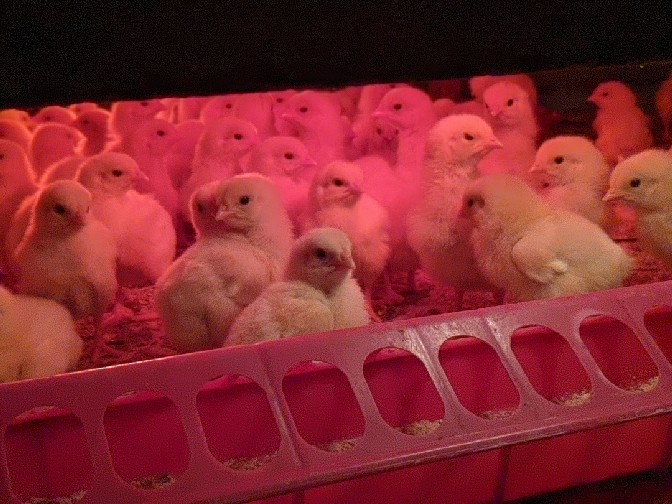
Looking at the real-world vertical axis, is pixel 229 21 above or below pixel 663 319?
above

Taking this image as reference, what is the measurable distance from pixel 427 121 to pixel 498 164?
0.68 ft

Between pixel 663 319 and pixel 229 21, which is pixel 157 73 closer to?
pixel 229 21

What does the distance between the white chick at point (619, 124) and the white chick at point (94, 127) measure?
1.33 m

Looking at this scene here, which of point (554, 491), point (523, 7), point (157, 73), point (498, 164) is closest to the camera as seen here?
point (157, 73)

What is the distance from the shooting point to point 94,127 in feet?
7.18

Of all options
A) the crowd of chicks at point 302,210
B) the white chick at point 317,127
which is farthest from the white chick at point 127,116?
the white chick at point 317,127

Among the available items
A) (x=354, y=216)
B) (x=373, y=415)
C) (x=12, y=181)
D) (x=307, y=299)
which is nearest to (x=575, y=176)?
(x=354, y=216)

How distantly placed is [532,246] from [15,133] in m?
1.42

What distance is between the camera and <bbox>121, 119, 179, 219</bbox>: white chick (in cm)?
202

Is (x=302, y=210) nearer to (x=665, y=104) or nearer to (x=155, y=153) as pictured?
(x=155, y=153)

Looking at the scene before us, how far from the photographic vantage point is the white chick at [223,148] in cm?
190

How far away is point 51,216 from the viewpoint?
1.41m

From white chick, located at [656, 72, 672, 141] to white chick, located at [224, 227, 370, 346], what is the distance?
1266mm

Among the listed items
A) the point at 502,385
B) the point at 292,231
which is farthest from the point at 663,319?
the point at 292,231
